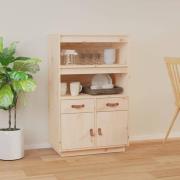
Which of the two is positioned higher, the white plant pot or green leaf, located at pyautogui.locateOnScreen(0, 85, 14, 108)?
green leaf, located at pyautogui.locateOnScreen(0, 85, 14, 108)

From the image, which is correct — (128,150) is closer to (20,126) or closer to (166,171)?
(166,171)

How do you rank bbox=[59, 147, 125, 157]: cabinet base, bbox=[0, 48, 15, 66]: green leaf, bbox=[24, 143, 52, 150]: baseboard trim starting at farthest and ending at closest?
1. bbox=[24, 143, 52, 150]: baseboard trim
2. bbox=[59, 147, 125, 157]: cabinet base
3. bbox=[0, 48, 15, 66]: green leaf

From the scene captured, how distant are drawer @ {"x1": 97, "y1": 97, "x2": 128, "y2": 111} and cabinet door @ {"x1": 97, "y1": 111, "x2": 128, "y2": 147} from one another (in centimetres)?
4

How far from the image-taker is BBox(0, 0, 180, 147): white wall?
13.8 ft

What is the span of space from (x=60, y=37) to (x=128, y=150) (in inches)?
54.4

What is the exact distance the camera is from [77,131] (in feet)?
13.2

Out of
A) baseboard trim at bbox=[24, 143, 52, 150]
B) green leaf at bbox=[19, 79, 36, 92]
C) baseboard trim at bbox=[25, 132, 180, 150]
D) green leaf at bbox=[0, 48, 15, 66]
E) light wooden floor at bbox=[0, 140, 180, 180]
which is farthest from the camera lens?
baseboard trim at bbox=[25, 132, 180, 150]

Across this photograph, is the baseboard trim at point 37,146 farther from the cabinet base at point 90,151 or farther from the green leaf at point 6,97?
the green leaf at point 6,97

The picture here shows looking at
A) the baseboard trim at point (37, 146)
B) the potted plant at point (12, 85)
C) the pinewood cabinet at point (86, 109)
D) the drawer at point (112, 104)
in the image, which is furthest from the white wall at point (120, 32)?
the drawer at point (112, 104)

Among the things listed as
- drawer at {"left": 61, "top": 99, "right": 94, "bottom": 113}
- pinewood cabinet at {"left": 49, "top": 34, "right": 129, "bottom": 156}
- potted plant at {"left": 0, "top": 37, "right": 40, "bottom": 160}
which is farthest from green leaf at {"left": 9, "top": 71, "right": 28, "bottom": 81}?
drawer at {"left": 61, "top": 99, "right": 94, "bottom": 113}

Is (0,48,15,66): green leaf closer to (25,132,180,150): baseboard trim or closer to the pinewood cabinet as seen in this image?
the pinewood cabinet

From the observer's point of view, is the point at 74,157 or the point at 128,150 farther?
the point at 128,150

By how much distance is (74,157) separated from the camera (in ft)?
13.3

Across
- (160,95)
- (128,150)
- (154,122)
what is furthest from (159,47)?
(128,150)
